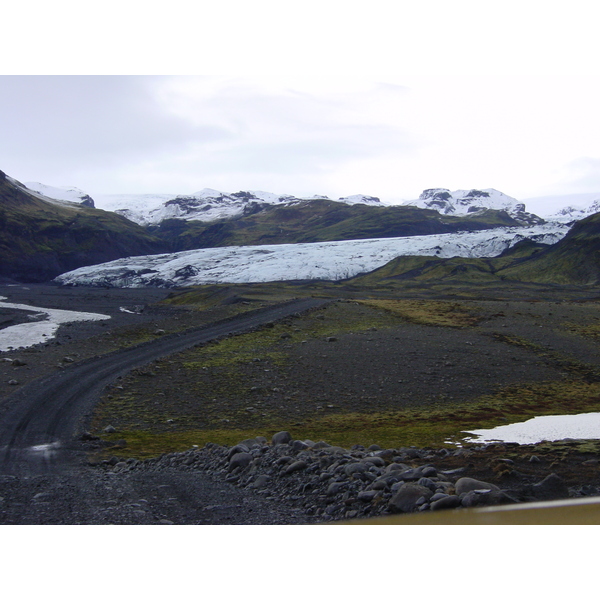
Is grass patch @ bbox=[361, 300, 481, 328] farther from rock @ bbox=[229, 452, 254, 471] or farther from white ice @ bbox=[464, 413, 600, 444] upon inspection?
rock @ bbox=[229, 452, 254, 471]

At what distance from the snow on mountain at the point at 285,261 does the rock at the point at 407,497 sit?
109892 millimetres

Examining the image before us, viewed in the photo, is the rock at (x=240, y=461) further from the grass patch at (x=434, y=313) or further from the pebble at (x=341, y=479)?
the grass patch at (x=434, y=313)

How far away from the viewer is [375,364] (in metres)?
27.5

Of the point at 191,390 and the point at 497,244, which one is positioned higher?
the point at 497,244

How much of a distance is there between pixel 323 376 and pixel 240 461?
43.9 ft

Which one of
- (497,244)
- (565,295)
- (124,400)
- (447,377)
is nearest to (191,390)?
(124,400)

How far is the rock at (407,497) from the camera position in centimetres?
841

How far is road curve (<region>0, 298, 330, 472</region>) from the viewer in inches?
606

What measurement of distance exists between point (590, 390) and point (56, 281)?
5398 inches

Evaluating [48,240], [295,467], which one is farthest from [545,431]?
[48,240]

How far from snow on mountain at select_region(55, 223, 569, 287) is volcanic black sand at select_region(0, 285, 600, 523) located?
8089 cm

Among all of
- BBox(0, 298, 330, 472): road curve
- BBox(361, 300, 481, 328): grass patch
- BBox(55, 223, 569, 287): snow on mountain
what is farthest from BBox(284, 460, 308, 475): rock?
BBox(55, 223, 569, 287): snow on mountain

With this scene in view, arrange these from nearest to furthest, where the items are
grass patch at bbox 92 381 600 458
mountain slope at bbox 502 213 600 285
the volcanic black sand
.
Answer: the volcanic black sand → grass patch at bbox 92 381 600 458 → mountain slope at bbox 502 213 600 285

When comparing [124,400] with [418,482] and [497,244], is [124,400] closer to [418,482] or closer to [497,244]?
[418,482]
